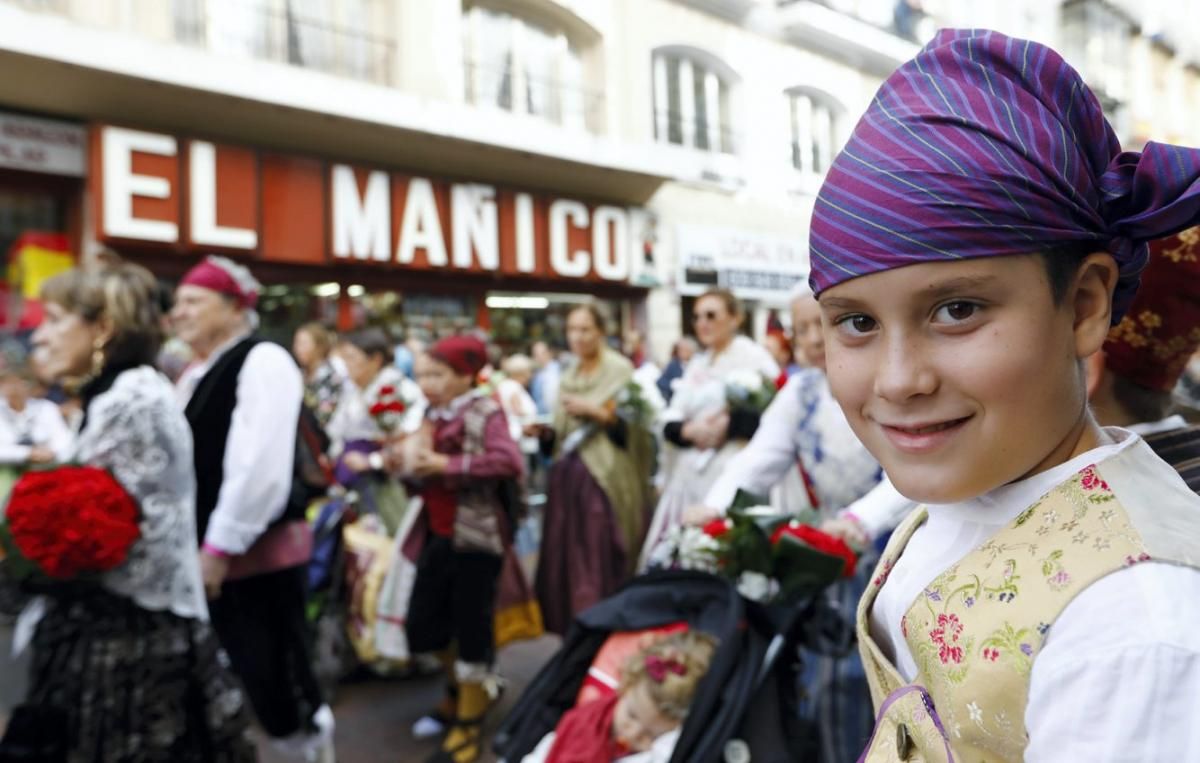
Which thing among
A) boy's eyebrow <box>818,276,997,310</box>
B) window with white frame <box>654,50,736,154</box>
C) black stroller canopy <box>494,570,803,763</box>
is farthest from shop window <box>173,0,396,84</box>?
boy's eyebrow <box>818,276,997,310</box>

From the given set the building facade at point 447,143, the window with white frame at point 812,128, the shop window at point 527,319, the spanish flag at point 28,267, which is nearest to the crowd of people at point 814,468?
the spanish flag at point 28,267

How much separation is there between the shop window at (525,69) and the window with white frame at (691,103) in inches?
63.5

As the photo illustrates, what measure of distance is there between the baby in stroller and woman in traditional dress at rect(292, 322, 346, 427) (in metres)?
3.59

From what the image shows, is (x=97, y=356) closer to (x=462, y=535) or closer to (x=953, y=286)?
(x=462, y=535)

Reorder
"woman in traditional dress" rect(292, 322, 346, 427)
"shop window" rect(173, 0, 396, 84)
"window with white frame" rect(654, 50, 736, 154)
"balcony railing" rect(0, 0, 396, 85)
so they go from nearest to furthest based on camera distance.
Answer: "woman in traditional dress" rect(292, 322, 346, 427) < "balcony railing" rect(0, 0, 396, 85) < "shop window" rect(173, 0, 396, 84) < "window with white frame" rect(654, 50, 736, 154)

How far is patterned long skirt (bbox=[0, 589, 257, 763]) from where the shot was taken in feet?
8.14

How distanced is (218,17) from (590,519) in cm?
802

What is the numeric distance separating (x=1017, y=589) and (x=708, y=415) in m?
3.50

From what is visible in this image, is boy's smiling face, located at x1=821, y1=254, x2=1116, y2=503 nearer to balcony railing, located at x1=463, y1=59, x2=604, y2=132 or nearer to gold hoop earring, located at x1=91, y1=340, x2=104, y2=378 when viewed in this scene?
gold hoop earring, located at x1=91, y1=340, x2=104, y2=378

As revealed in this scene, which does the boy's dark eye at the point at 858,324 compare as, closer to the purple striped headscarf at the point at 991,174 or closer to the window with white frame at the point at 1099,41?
the purple striped headscarf at the point at 991,174

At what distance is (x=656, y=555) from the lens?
109 inches

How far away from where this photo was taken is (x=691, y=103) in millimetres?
14586

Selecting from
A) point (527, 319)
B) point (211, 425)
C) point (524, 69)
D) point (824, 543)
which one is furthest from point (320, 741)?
point (524, 69)

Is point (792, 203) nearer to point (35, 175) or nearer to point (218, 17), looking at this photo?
point (218, 17)
